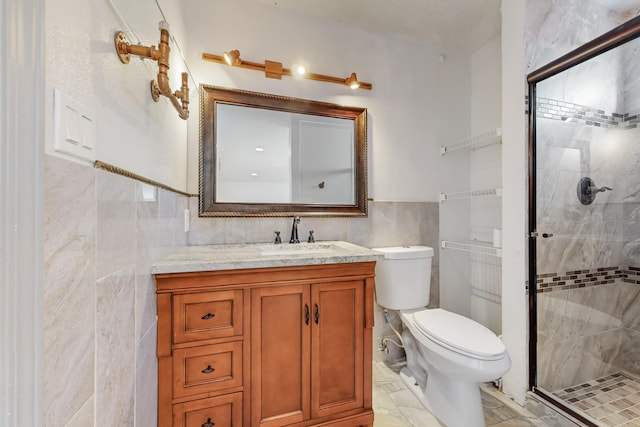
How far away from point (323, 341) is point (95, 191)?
1.07 metres

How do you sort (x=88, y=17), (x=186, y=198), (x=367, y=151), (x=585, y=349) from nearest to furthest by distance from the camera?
(x=88, y=17) → (x=186, y=198) → (x=585, y=349) → (x=367, y=151)

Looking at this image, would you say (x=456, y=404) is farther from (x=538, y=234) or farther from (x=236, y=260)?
(x=236, y=260)

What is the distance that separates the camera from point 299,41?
1.86 meters

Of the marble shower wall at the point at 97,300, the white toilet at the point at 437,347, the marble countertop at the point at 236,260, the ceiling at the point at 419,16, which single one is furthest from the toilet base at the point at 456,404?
the ceiling at the point at 419,16

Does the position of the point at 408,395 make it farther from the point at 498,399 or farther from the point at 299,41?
the point at 299,41

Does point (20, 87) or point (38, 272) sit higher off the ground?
point (20, 87)

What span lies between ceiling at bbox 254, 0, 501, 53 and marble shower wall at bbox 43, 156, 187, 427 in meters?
1.68

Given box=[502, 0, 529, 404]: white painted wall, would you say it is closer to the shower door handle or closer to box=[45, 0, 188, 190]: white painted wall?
the shower door handle

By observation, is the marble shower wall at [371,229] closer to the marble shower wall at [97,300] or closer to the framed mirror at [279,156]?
the framed mirror at [279,156]

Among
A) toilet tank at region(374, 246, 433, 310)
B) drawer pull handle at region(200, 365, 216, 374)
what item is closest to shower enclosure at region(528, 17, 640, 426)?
toilet tank at region(374, 246, 433, 310)

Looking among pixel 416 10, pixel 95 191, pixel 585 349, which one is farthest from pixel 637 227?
pixel 95 191

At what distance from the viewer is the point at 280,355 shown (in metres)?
1.22

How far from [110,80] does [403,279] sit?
1757 millimetres

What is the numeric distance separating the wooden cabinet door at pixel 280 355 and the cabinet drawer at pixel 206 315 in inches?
3.1
